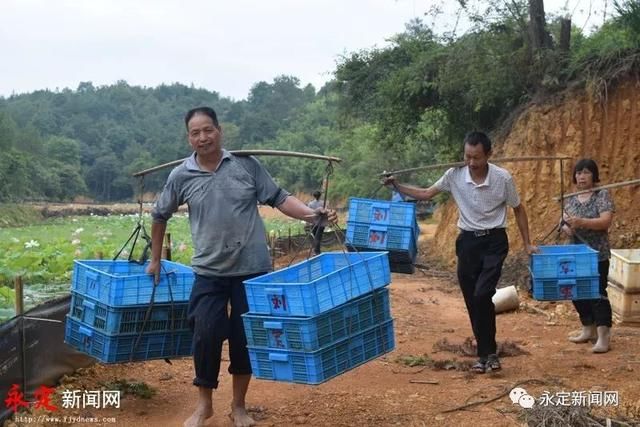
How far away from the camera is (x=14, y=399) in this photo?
5.00 metres

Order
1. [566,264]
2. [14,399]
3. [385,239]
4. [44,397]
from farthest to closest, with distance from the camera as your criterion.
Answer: [385,239]
[566,264]
[44,397]
[14,399]

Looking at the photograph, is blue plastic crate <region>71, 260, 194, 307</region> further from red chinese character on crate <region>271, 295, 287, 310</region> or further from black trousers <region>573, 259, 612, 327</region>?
black trousers <region>573, 259, 612, 327</region>

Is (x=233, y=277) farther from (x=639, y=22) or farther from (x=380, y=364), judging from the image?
(x=639, y=22)

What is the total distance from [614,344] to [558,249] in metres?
1.13

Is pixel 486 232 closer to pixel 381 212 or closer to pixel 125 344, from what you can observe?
pixel 381 212

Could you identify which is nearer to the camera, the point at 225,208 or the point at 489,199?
the point at 225,208

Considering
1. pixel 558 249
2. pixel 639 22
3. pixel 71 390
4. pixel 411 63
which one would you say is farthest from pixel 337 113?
pixel 71 390

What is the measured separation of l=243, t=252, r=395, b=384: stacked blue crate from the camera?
4219 mm

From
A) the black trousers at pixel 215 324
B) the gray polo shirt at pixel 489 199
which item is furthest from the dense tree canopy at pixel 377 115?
the black trousers at pixel 215 324

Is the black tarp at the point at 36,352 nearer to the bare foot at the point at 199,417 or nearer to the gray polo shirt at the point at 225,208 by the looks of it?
the bare foot at the point at 199,417

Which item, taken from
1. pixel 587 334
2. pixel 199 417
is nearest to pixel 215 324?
pixel 199 417

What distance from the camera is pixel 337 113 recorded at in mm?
21469

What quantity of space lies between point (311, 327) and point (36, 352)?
2448 mm

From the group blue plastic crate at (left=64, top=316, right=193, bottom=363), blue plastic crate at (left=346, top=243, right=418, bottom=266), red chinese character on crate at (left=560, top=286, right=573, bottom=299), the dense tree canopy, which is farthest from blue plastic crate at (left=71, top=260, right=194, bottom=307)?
the dense tree canopy
